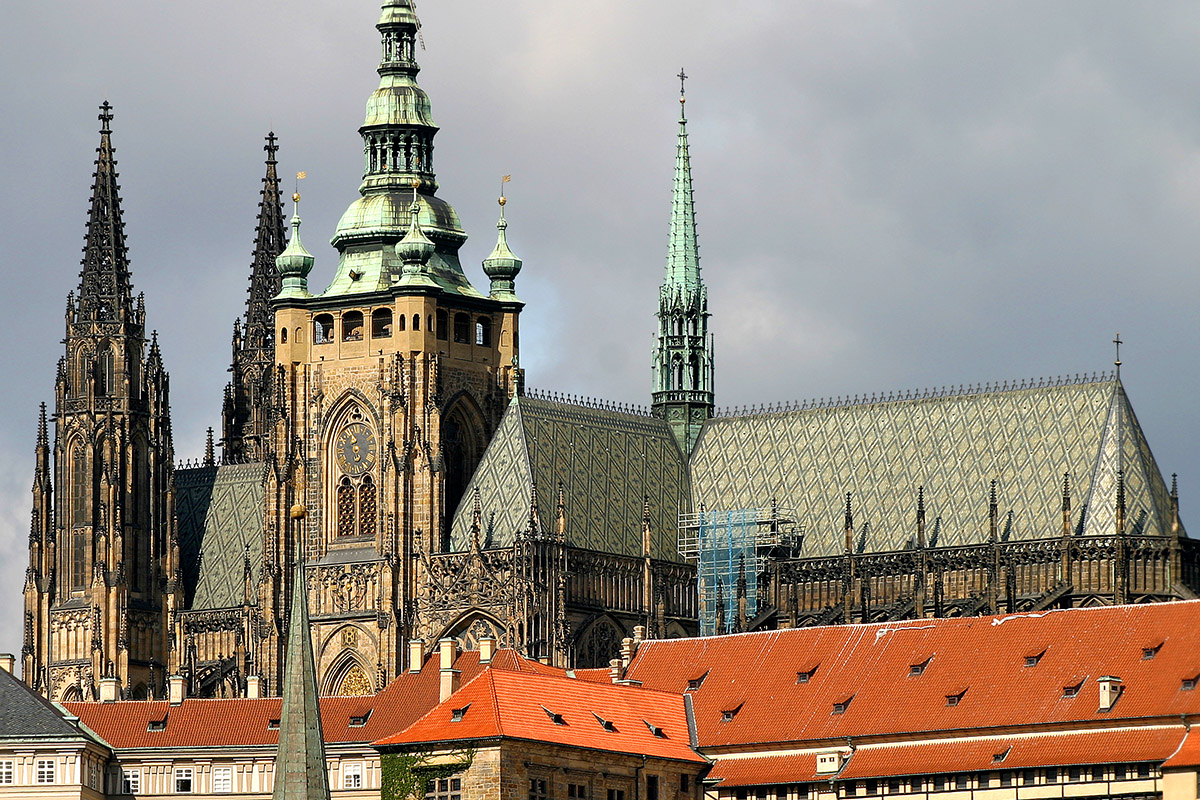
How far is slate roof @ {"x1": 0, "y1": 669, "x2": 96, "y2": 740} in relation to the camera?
135750 mm

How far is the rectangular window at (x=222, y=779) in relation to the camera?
13512 centimetres

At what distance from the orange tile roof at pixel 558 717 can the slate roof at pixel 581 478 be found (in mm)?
23436

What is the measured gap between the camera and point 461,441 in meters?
155

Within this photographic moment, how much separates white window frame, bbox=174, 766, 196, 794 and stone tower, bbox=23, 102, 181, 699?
2592 centimetres

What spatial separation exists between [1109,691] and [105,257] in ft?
201

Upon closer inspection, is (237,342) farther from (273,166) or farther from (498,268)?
(498,268)

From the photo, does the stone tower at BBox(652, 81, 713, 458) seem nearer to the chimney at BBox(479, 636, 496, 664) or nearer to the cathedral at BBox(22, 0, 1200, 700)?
the cathedral at BBox(22, 0, 1200, 700)

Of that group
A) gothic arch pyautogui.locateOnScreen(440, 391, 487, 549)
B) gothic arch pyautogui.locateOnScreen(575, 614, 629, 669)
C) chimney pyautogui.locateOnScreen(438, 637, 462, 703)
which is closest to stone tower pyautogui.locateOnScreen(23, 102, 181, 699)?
gothic arch pyautogui.locateOnScreen(440, 391, 487, 549)

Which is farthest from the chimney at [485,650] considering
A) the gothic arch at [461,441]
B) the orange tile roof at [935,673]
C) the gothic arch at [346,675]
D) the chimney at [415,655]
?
the gothic arch at [461,441]

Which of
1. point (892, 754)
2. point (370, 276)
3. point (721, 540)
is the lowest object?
Answer: point (892, 754)

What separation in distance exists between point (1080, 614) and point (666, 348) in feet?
127

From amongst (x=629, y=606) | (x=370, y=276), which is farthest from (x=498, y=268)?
(x=629, y=606)

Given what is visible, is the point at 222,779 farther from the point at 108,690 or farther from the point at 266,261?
the point at 266,261

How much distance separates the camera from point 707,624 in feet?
494
